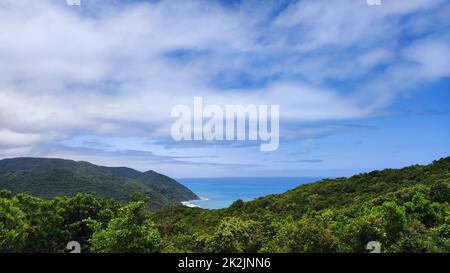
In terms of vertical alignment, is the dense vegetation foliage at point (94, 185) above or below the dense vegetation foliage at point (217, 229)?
above

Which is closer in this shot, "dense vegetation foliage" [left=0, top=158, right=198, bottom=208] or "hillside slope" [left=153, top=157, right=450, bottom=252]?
"hillside slope" [left=153, top=157, right=450, bottom=252]

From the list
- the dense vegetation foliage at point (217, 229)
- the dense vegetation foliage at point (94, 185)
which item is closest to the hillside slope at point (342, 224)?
the dense vegetation foliage at point (217, 229)

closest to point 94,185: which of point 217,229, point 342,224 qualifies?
point 217,229

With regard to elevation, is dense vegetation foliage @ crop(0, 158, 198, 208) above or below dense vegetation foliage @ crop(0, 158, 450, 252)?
above

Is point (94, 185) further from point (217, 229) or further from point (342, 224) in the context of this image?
point (342, 224)


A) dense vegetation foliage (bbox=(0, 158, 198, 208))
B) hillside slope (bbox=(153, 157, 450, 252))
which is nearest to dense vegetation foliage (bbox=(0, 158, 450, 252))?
hillside slope (bbox=(153, 157, 450, 252))

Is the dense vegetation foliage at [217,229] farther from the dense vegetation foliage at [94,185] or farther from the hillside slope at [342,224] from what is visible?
the dense vegetation foliage at [94,185]

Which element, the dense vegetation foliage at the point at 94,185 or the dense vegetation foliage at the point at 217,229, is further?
the dense vegetation foliage at the point at 94,185

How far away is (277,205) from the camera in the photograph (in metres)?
29.5

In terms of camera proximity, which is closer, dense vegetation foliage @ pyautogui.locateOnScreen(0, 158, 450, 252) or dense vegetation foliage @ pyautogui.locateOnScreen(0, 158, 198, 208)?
dense vegetation foliage @ pyautogui.locateOnScreen(0, 158, 450, 252)

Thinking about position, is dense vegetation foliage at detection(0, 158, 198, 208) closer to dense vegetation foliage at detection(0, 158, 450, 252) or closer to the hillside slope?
the hillside slope
